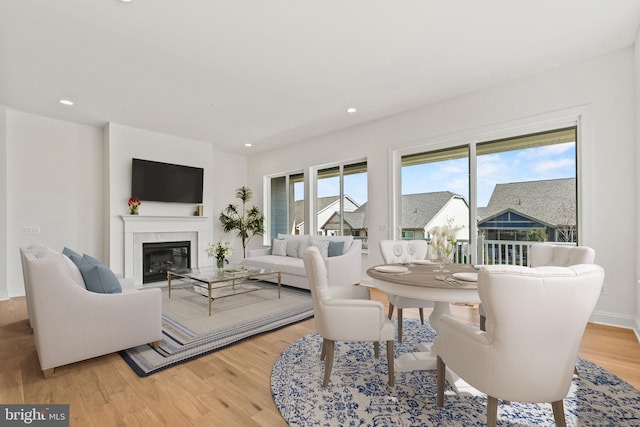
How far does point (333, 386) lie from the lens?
1982 millimetres

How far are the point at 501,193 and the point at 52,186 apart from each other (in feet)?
22.5

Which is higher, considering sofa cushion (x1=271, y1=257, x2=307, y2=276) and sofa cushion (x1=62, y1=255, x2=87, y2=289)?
sofa cushion (x1=62, y1=255, x2=87, y2=289)

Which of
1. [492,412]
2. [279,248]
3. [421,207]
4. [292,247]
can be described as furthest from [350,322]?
[279,248]

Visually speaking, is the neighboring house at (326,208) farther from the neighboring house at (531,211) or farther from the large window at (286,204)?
the neighboring house at (531,211)

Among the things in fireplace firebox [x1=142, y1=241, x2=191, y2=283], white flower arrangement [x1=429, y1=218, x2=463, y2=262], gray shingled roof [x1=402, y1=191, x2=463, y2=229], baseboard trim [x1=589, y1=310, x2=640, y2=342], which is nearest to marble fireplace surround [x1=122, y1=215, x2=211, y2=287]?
fireplace firebox [x1=142, y1=241, x2=191, y2=283]

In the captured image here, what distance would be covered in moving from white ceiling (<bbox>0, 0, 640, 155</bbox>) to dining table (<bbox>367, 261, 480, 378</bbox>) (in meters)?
2.14

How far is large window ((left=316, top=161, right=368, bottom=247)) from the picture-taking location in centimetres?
551

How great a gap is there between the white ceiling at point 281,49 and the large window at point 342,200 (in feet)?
4.84

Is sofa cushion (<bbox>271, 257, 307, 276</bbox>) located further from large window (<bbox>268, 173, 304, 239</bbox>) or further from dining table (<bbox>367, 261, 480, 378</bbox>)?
dining table (<bbox>367, 261, 480, 378</bbox>)

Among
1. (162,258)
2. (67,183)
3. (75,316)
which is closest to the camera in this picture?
(75,316)

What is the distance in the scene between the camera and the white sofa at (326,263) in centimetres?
453

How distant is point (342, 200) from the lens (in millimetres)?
5844

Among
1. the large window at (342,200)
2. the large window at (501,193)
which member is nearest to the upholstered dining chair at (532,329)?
the large window at (501,193)

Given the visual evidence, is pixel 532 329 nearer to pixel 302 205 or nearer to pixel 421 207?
pixel 421 207
